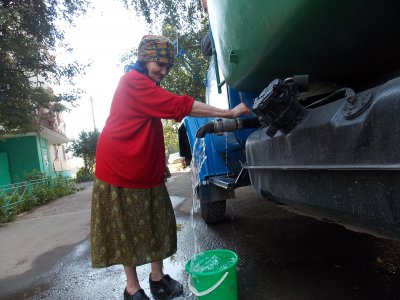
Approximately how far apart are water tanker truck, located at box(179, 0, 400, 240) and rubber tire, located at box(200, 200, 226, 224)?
6.53 feet

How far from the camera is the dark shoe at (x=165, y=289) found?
2408 mm

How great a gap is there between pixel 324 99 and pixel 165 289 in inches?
70.7

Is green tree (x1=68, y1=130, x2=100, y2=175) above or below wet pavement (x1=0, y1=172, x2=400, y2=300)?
above

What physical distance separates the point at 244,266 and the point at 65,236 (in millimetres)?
3453

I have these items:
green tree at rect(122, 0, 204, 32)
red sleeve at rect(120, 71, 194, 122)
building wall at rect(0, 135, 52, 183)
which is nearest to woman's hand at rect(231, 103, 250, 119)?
red sleeve at rect(120, 71, 194, 122)

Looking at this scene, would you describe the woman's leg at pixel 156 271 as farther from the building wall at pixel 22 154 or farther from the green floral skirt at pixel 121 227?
the building wall at pixel 22 154

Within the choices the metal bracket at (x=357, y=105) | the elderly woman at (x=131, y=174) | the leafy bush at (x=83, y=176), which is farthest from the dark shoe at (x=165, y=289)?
the leafy bush at (x=83, y=176)

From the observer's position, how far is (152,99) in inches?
82.1

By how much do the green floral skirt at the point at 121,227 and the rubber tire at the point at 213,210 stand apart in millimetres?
1597

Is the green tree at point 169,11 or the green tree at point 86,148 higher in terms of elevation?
the green tree at point 169,11

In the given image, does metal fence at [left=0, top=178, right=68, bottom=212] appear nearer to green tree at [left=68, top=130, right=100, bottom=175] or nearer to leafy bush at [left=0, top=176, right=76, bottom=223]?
leafy bush at [left=0, top=176, right=76, bottom=223]

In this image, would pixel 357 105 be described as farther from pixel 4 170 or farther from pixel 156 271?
pixel 4 170

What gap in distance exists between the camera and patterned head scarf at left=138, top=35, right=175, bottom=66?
222 centimetres

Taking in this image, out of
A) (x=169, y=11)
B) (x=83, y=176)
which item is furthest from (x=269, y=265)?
(x=83, y=176)
